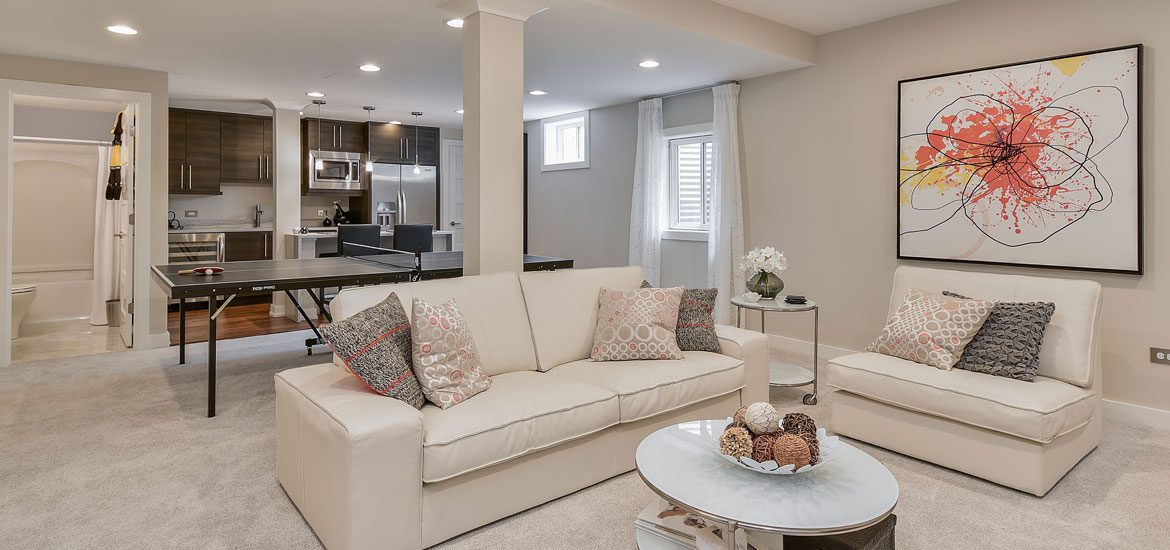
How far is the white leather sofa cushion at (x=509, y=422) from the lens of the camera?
2.11m

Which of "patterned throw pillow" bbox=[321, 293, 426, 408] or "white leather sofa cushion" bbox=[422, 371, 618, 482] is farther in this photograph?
"patterned throw pillow" bbox=[321, 293, 426, 408]

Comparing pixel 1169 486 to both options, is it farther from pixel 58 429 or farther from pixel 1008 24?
pixel 58 429

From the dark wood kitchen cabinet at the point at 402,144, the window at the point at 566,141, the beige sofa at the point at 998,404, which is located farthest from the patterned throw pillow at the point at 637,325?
the dark wood kitchen cabinet at the point at 402,144

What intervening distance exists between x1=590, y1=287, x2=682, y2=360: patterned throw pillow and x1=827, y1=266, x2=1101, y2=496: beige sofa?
2.87 feet

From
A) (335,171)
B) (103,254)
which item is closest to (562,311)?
(103,254)

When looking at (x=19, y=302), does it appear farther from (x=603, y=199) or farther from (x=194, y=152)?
(x=603, y=199)

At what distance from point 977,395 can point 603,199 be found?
469cm

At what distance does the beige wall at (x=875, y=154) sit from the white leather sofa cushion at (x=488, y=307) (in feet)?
9.35

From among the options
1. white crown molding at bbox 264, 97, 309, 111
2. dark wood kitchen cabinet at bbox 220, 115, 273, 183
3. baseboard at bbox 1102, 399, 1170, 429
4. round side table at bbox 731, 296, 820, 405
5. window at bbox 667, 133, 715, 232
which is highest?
white crown molding at bbox 264, 97, 309, 111

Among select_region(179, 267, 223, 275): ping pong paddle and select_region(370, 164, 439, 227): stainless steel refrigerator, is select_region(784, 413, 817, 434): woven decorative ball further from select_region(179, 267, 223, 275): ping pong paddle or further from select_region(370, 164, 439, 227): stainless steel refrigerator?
select_region(370, 164, 439, 227): stainless steel refrigerator

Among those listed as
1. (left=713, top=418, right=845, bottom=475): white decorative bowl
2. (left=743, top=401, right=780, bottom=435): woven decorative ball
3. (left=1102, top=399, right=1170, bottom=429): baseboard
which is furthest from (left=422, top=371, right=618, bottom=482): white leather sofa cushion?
(left=1102, top=399, right=1170, bottom=429): baseboard

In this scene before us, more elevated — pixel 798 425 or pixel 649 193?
pixel 649 193

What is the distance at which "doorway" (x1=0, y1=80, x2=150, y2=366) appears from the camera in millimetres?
5305

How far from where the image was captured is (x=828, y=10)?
4.27m
